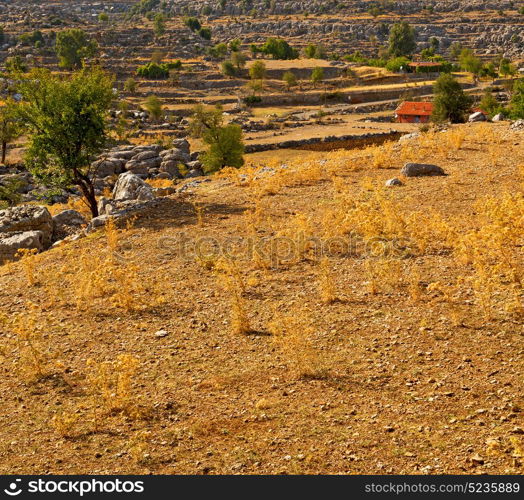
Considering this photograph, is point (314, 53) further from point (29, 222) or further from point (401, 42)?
point (29, 222)

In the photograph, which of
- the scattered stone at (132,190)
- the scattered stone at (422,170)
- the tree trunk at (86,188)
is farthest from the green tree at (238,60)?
the scattered stone at (422,170)

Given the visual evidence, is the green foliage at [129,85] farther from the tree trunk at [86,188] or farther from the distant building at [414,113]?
the tree trunk at [86,188]

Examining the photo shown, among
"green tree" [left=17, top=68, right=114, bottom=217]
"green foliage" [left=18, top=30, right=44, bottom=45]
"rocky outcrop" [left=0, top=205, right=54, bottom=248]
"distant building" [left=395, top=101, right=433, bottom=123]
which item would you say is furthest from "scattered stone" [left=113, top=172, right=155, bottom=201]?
→ "green foliage" [left=18, top=30, right=44, bottom=45]

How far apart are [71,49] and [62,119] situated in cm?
11367

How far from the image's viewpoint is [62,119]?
22969 mm

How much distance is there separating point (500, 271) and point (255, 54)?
494ft

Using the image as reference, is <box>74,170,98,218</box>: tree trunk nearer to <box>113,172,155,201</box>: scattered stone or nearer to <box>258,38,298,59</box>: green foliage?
<box>113,172,155,201</box>: scattered stone

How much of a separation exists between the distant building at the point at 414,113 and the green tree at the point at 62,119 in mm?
70342

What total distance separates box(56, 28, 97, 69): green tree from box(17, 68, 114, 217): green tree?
105m

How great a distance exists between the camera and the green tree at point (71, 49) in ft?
400

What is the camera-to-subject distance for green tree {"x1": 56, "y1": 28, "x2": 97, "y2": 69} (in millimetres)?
121812

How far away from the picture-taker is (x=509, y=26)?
18112 centimetres

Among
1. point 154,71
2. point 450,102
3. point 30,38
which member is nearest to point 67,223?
point 450,102

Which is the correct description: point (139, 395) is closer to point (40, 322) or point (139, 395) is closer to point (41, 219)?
point (40, 322)
